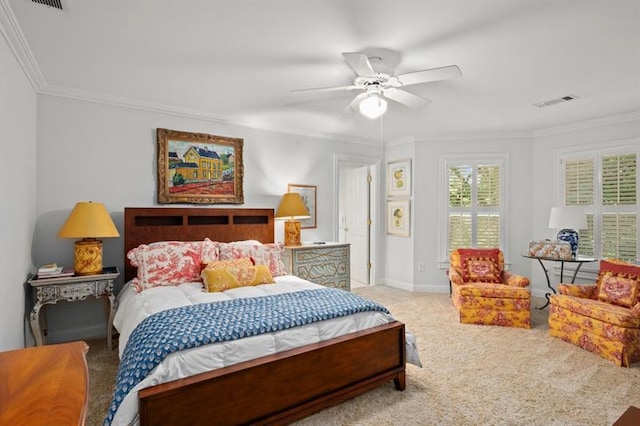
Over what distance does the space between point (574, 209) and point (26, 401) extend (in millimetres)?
5169

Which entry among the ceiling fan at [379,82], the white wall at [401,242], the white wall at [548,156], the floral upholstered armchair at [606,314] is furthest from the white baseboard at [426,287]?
the ceiling fan at [379,82]

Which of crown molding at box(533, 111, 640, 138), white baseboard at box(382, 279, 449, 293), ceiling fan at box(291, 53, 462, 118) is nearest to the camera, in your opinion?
ceiling fan at box(291, 53, 462, 118)

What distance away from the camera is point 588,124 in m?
4.45

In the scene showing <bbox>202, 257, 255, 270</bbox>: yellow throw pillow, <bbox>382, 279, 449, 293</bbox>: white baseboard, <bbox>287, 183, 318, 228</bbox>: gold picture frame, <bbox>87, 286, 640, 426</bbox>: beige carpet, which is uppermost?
<bbox>287, 183, 318, 228</bbox>: gold picture frame

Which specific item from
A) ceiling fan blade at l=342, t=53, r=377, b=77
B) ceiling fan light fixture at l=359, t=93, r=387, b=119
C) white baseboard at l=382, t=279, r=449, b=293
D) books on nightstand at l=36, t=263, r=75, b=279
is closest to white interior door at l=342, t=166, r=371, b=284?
white baseboard at l=382, t=279, r=449, b=293

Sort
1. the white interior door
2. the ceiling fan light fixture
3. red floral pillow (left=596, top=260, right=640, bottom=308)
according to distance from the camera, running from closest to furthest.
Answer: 1. the ceiling fan light fixture
2. red floral pillow (left=596, top=260, right=640, bottom=308)
3. the white interior door

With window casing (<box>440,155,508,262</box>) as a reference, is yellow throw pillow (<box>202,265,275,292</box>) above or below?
below

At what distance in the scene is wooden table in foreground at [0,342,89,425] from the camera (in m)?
0.92

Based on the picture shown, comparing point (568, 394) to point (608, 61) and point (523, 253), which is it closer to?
point (608, 61)

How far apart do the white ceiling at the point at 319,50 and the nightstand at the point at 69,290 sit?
5.86 ft

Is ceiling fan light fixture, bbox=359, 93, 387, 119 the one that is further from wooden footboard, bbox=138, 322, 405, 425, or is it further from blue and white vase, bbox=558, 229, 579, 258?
blue and white vase, bbox=558, 229, 579, 258

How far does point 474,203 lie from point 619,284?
2224 mm

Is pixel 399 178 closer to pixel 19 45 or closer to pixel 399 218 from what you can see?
pixel 399 218


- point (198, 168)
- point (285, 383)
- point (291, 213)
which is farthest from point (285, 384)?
point (198, 168)
